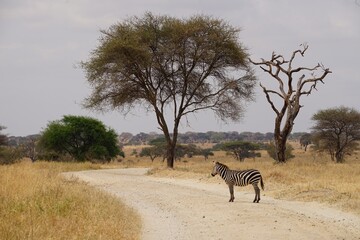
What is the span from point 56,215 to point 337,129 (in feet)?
157

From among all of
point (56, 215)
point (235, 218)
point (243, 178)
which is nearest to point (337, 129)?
point (243, 178)

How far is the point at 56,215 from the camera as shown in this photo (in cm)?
1015

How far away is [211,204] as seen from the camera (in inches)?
580

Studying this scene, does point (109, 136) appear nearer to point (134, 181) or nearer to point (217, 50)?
point (217, 50)

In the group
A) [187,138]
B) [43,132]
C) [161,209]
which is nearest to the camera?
[161,209]

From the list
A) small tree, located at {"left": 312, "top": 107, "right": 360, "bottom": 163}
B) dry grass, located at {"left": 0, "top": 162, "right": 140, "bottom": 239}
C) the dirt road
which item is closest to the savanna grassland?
dry grass, located at {"left": 0, "top": 162, "right": 140, "bottom": 239}

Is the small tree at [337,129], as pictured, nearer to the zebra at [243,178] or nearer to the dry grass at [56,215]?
the zebra at [243,178]

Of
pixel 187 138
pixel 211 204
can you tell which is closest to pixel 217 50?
pixel 211 204

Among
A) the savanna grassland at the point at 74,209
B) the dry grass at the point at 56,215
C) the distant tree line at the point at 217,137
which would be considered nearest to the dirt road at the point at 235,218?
the savanna grassland at the point at 74,209

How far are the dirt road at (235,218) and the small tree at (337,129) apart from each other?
36.8 m

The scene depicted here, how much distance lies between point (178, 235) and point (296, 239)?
2.50 meters

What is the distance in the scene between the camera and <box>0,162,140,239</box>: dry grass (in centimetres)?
814

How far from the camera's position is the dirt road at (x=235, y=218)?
33.4 ft

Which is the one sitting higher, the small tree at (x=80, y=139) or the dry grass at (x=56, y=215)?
the small tree at (x=80, y=139)
